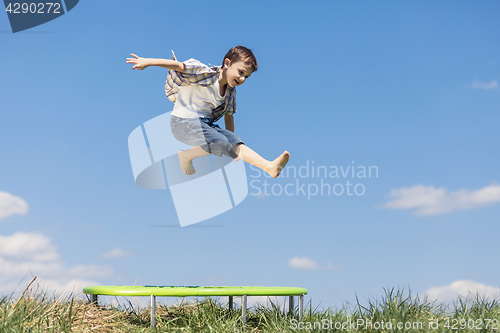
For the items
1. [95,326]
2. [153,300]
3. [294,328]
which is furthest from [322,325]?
[95,326]

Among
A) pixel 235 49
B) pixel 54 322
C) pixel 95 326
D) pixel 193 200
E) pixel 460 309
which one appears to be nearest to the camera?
pixel 54 322

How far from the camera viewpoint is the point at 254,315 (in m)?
4.38

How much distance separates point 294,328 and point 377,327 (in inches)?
27.2

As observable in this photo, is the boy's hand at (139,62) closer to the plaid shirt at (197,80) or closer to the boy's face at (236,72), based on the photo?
the plaid shirt at (197,80)

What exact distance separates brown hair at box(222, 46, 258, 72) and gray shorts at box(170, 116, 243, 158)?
2.26 feet

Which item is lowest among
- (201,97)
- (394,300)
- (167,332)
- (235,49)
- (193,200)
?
→ (167,332)

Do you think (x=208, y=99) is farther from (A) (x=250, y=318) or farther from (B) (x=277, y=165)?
(A) (x=250, y=318)

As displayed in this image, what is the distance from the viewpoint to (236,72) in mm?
4145

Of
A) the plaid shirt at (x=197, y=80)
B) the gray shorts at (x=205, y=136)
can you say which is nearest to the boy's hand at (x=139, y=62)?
the plaid shirt at (x=197, y=80)

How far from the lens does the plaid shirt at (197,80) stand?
13.8 feet

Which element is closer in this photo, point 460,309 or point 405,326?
point 405,326

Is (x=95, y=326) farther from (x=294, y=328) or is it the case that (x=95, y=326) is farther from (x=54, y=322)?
(x=294, y=328)

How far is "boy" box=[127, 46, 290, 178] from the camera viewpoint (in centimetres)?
411

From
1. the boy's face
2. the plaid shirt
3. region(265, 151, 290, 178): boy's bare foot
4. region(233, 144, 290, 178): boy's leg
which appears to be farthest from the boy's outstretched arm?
region(265, 151, 290, 178): boy's bare foot
